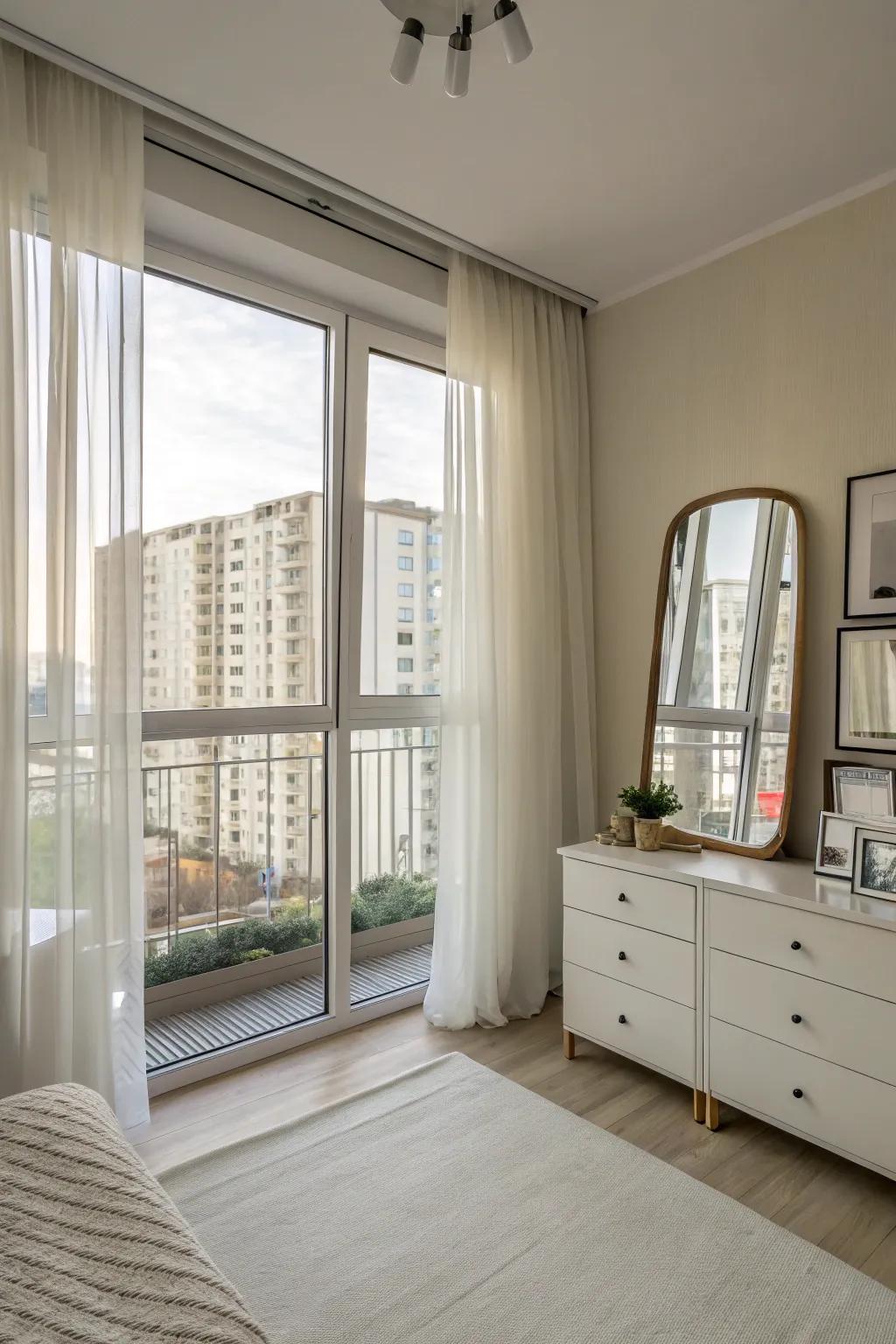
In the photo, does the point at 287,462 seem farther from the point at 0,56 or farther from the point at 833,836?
the point at 833,836

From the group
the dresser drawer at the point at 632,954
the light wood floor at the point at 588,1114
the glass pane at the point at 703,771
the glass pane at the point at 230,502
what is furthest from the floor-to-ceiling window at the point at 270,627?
the glass pane at the point at 703,771

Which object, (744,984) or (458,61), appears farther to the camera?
(744,984)

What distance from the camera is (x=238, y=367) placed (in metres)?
2.82

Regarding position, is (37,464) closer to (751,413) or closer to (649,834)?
(649,834)

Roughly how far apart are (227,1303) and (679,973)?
168 centimetres

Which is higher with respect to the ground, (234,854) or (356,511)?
(356,511)

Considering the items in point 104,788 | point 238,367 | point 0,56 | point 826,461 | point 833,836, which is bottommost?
point 833,836

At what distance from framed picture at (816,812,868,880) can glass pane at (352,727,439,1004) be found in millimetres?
1534

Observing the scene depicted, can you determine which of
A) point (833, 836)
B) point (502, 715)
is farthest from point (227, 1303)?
point (502, 715)

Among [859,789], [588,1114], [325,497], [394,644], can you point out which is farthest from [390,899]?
[859,789]

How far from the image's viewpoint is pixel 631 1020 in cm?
250

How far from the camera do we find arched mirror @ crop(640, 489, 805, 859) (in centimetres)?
259

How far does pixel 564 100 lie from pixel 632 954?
239cm

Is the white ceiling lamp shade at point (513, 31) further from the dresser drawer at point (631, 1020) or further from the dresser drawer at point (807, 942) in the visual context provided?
the dresser drawer at point (631, 1020)
